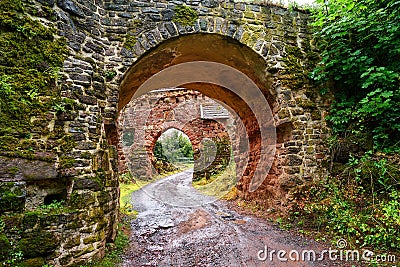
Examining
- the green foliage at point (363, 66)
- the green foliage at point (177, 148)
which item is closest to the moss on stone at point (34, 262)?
the green foliage at point (363, 66)

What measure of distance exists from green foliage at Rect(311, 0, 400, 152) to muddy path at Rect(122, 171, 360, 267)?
2418 millimetres

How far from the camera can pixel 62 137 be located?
3.05m

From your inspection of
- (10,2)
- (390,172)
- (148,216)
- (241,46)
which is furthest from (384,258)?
(10,2)

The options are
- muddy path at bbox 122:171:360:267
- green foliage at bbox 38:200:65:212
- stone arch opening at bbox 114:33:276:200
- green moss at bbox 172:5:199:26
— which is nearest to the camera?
green foliage at bbox 38:200:65:212

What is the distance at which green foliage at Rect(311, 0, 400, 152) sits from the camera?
4.12m

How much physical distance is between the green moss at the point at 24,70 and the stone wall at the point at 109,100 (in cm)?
2

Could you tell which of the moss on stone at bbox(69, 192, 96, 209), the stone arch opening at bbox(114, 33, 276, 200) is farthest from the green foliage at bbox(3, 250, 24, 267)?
the stone arch opening at bbox(114, 33, 276, 200)

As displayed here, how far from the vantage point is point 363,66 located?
448cm

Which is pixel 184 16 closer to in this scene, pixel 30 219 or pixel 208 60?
pixel 208 60

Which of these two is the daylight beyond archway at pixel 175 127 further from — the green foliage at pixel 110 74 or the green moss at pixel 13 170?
the green moss at pixel 13 170

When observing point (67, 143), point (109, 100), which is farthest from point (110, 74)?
point (67, 143)

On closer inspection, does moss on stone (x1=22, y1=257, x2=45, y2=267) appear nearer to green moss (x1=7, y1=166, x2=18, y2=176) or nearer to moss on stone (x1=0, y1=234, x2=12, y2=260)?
moss on stone (x1=0, y1=234, x2=12, y2=260)

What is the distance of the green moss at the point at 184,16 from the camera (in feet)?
14.6

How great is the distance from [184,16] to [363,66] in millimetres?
3470
